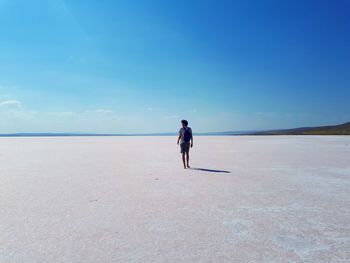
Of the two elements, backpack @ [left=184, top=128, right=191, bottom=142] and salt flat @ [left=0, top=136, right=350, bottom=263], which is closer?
salt flat @ [left=0, top=136, right=350, bottom=263]

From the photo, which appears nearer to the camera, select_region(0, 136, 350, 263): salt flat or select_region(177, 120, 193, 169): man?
select_region(0, 136, 350, 263): salt flat

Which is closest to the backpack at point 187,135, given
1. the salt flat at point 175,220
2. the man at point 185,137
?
the man at point 185,137

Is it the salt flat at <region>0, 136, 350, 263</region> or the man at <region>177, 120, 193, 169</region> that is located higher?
the man at <region>177, 120, 193, 169</region>

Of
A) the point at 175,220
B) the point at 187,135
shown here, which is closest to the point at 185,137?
the point at 187,135

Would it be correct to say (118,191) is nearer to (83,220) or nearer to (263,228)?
(83,220)

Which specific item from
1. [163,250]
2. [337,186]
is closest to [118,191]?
[163,250]

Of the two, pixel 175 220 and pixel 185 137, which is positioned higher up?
pixel 185 137

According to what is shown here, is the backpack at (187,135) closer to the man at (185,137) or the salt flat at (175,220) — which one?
the man at (185,137)

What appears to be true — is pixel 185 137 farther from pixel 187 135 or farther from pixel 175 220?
pixel 175 220

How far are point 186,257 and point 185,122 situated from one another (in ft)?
24.1

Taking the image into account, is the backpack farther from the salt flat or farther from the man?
the salt flat

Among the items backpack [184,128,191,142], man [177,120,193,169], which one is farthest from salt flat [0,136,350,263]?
backpack [184,128,191,142]

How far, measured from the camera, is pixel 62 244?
3.29 meters

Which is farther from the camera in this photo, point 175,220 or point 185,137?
point 185,137
